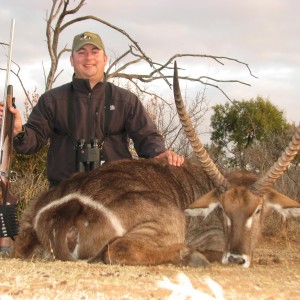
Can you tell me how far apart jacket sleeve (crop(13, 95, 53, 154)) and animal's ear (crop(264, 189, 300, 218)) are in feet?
9.50

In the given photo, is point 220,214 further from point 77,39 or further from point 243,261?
point 77,39

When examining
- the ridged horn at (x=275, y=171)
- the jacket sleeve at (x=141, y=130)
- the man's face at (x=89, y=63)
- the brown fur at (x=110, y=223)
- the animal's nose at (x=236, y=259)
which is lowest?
the animal's nose at (x=236, y=259)

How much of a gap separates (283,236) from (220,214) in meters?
3.32

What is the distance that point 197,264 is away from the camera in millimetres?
4641

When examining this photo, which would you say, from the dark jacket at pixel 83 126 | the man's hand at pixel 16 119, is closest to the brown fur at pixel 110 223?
the man's hand at pixel 16 119

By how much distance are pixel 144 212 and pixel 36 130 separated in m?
2.54

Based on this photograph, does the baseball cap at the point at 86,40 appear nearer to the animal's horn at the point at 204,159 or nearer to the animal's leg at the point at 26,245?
the animal's horn at the point at 204,159

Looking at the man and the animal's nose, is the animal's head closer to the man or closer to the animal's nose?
the animal's nose

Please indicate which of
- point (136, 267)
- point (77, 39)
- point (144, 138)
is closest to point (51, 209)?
point (136, 267)

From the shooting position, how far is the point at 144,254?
454 centimetres

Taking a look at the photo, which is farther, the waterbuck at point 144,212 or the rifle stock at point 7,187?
the rifle stock at point 7,187

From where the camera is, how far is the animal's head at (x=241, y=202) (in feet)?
16.9

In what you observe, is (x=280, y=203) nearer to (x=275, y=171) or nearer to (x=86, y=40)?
(x=275, y=171)

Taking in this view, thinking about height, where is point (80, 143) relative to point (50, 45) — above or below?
below
